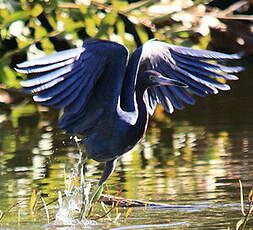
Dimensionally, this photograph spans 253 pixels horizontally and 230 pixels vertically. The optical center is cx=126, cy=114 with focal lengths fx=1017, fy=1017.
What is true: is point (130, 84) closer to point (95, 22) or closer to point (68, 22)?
point (68, 22)

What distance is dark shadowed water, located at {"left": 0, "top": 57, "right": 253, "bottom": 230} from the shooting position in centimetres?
625

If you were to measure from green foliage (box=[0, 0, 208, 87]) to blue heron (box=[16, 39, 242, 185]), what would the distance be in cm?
238

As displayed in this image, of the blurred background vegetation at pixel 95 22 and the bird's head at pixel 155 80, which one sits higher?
the bird's head at pixel 155 80

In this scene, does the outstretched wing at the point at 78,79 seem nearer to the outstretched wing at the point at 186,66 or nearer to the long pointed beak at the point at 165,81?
the long pointed beak at the point at 165,81

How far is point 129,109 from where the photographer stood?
21.9 ft

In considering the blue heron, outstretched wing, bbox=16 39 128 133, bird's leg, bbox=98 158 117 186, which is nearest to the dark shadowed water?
bird's leg, bbox=98 158 117 186

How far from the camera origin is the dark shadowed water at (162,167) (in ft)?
20.5

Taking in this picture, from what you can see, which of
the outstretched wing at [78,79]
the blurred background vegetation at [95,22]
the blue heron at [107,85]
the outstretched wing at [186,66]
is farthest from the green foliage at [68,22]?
the outstretched wing at [78,79]

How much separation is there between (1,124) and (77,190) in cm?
497

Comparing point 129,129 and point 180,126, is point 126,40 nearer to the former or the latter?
point 180,126

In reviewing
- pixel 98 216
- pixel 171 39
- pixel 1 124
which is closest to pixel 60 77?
pixel 98 216

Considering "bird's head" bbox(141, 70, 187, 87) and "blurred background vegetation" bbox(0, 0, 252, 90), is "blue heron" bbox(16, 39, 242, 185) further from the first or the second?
"blurred background vegetation" bbox(0, 0, 252, 90)

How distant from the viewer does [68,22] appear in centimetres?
986

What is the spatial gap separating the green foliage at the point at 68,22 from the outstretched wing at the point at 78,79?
2490 mm
